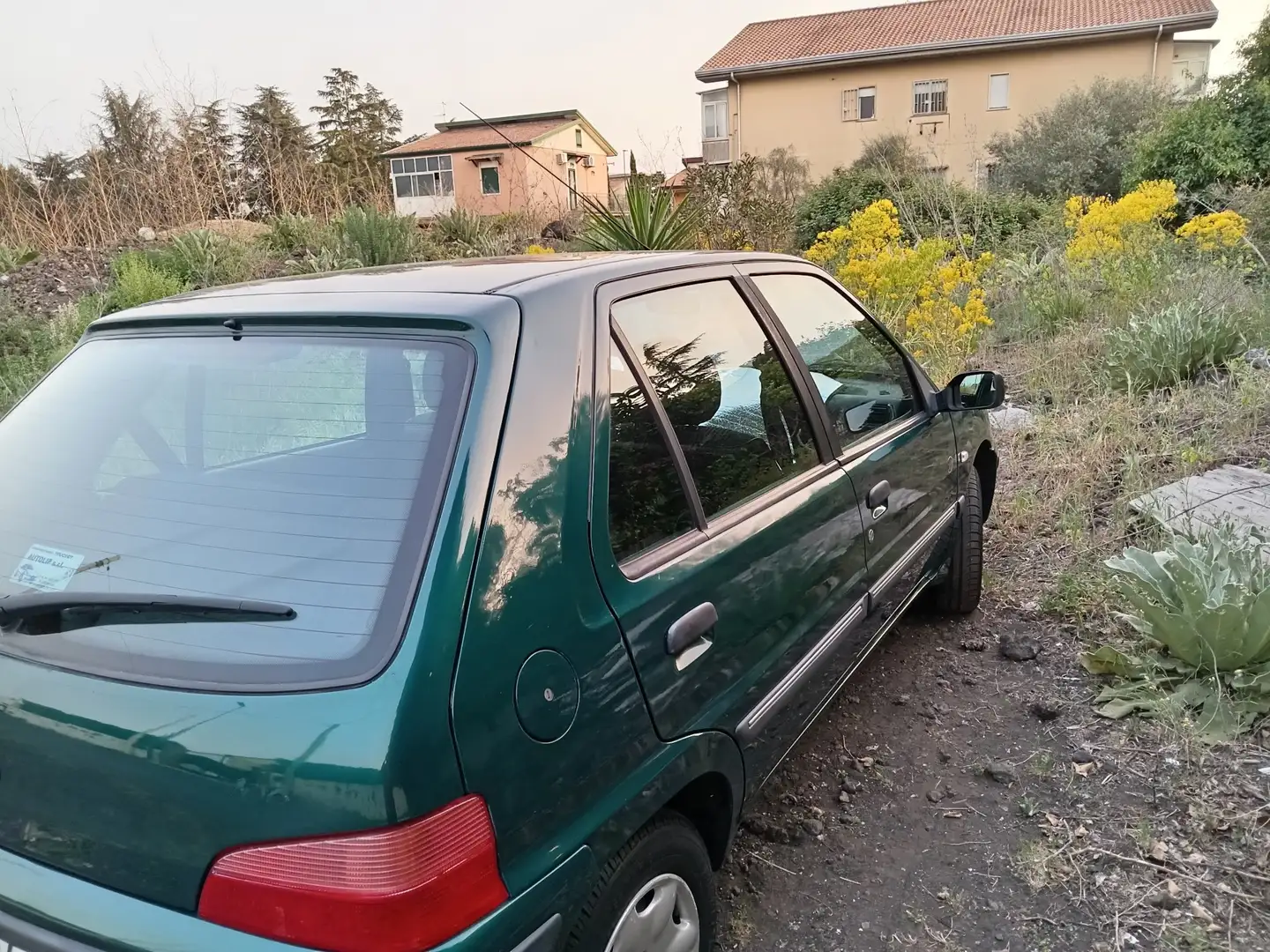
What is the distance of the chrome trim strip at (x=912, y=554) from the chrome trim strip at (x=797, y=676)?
125 mm

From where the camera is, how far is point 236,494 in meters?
1.53

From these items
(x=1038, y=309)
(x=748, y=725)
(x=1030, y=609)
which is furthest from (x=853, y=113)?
(x=748, y=725)

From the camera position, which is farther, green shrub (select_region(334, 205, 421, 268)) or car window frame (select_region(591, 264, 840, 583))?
green shrub (select_region(334, 205, 421, 268))

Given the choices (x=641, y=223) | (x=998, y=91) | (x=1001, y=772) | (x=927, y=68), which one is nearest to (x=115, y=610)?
(x=1001, y=772)

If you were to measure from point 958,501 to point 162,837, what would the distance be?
316 cm

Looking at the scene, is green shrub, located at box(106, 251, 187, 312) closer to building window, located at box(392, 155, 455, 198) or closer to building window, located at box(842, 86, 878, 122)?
building window, located at box(392, 155, 455, 198)

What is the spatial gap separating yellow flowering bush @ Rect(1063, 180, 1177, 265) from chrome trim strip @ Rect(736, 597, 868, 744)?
21.4 feet

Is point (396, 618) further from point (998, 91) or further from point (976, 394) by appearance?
point (998, 91)

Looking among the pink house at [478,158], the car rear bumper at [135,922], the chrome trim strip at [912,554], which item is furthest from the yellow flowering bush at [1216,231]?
the pink house at [478,158]

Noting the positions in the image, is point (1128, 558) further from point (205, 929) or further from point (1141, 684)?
point (205, 929)

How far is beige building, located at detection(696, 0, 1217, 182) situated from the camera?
30.2 m

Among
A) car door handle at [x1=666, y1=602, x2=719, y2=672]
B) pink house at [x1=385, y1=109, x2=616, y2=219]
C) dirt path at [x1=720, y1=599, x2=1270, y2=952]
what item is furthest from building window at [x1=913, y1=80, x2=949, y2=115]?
car door handle at [x1=666, y1=602, x2=719, y2=672]

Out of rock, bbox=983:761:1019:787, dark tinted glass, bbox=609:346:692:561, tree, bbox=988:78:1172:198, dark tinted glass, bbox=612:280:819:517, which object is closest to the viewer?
dark tinted glass, bbox=609:346:692:561

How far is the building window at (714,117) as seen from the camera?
34969 mm
